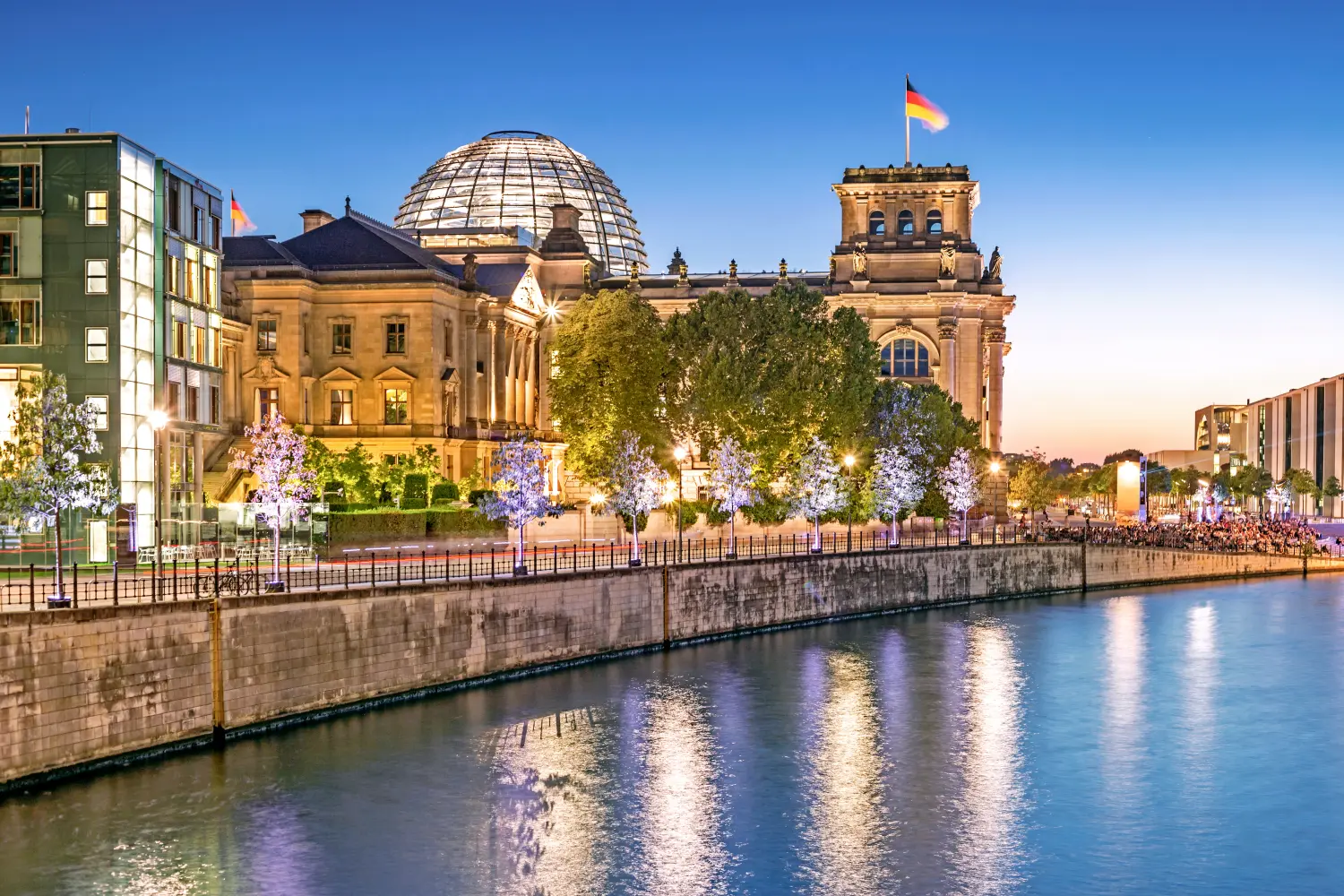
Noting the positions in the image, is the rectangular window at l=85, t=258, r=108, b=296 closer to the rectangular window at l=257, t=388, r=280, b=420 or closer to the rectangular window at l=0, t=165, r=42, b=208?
the rectangular window at l=0, t=165, r=42, b=208

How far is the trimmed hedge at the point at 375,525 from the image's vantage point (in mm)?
80500

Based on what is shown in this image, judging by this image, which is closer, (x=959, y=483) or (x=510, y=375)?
(x=959, y=483)

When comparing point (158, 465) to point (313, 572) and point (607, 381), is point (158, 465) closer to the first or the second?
point (313, 572)

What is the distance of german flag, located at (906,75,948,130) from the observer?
412 ft

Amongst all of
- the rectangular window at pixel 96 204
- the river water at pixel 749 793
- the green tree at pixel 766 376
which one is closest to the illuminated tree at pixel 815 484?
the green tree at pixel 766 376

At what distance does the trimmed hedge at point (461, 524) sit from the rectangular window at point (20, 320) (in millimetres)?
26129

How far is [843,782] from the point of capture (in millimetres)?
47781

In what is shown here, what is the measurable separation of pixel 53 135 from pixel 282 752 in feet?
89.5

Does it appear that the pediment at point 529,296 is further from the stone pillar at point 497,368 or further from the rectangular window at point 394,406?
the rectangular window at point 394,406

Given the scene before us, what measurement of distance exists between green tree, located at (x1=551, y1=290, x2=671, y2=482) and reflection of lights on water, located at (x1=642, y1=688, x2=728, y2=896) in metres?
35.1

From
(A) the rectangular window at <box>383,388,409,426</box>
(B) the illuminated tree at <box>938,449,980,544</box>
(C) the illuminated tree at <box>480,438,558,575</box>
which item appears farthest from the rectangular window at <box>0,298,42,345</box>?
(B) the illuminated tree at <box>938,449,980,544</box>

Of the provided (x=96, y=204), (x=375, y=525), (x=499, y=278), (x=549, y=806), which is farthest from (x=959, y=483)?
(x=549, y=806)

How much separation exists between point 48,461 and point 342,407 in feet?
222

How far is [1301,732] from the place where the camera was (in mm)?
57875
